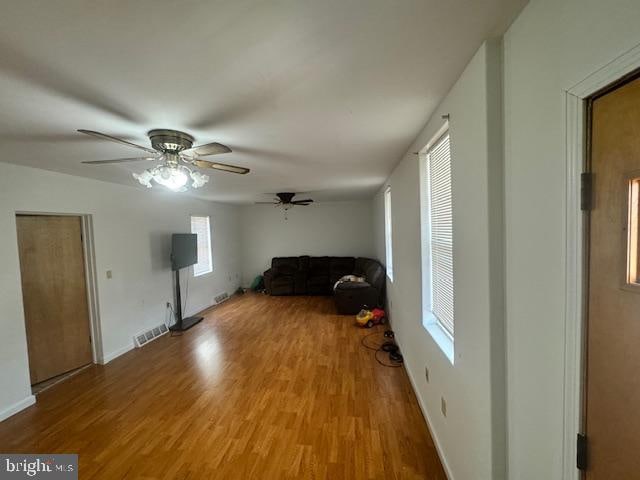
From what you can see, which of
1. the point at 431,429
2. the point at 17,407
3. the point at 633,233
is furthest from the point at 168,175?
the point at 17,407

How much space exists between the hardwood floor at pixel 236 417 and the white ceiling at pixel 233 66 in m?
2.32

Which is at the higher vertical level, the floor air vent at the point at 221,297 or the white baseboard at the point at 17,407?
the floor air vent at the point at 221,297

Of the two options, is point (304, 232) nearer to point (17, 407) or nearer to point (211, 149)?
A: point (211, 149)

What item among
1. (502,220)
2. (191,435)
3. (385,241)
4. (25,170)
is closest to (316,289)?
(385,241)

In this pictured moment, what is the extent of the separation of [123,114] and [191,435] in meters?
2.37

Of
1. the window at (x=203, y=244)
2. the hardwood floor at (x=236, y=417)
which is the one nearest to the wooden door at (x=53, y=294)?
the hardwood floor at (x=236, y=417)

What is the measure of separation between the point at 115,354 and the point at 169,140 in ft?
10.9

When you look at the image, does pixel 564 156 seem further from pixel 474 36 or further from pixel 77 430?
pixel 77 430

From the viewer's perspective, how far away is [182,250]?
4539 mm

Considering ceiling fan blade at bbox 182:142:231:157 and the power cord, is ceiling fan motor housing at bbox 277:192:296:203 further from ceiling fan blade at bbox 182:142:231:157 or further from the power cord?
ceiling fan blade at bbox 182:142:231:157

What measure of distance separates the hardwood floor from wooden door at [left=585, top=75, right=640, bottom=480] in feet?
4.64

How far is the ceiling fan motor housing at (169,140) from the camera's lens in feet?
5.74

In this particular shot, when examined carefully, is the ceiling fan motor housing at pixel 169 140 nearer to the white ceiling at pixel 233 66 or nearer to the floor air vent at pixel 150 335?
the white ceiling at pixel 233 66

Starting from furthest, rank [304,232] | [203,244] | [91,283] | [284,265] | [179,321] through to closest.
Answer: [304,232], [284,265], [203,244], [179,321], [91,283]
